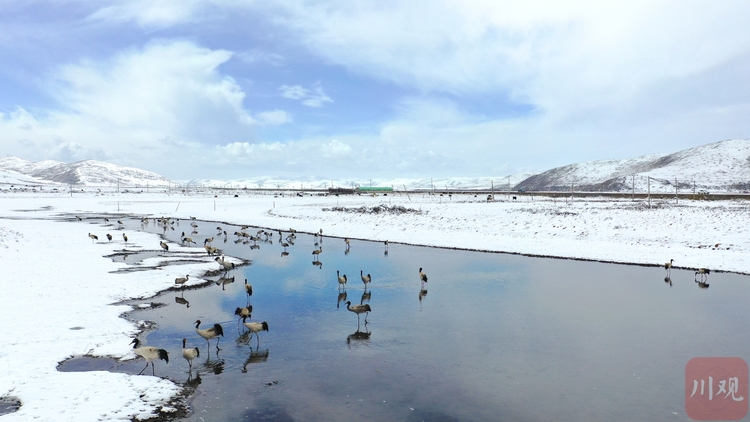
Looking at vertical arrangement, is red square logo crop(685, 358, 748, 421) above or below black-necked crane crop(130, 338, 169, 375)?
below

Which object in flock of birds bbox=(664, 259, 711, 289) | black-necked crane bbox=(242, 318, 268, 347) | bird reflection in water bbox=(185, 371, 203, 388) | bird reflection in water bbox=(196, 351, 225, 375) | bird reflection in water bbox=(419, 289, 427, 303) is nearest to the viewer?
bird reflection in water bbox=(185, 371, 203, 388)

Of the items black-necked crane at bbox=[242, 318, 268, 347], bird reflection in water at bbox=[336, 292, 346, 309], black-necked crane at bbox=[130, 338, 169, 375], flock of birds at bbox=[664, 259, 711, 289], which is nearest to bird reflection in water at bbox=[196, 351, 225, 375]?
black-necked crane at bbox=[130, 338, 169, 375]

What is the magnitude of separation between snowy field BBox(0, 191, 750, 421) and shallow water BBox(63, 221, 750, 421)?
1.15 meters

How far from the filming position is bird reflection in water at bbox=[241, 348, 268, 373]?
1125 cm

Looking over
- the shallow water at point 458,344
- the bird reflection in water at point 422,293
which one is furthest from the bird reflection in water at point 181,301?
the bird reflection in water at point 422,293

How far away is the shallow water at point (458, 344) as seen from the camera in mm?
9102

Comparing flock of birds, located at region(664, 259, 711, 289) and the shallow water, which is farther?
flock of birds, located at region(664, 259, 711, 289)

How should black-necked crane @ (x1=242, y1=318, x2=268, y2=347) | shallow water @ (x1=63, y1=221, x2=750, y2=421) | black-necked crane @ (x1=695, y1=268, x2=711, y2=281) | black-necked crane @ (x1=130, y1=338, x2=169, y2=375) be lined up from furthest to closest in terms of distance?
black-necked crane @ (x1=695, y1=268, x2=711, y2=281), black-necked crane @ (x1=242, y1=318, x2=268, y2=347), black-necked crane @ (x1=130, y1=338, x2=169, y2=375), shallow water @ (x1=63, y1=221, x2=750, y2=421)

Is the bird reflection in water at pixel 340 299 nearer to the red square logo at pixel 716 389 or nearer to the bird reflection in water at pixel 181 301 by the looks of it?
the bird reflection in water at pixel 181 301

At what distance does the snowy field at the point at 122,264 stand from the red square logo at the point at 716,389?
35.7ft

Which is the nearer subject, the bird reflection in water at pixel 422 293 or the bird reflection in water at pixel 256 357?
the bird reflection in water at pixel 256 357

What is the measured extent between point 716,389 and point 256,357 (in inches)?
430

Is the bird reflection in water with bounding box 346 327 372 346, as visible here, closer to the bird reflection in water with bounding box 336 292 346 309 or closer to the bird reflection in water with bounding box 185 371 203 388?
the bird reflection in water with bounding box 336 292 346 309

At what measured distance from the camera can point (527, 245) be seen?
30.8 m
